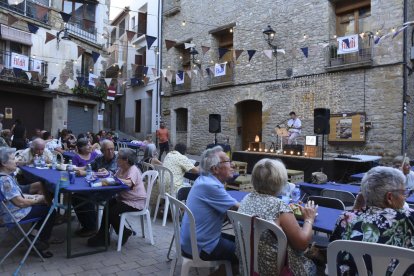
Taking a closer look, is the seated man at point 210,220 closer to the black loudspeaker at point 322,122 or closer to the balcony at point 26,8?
the black loudspeaker at point 322,122

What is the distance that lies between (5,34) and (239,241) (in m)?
14.9

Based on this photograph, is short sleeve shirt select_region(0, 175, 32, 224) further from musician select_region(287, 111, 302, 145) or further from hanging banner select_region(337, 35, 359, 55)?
hanging banner select_region(337, 35, 359, 55)

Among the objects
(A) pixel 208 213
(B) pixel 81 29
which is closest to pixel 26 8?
(B) pixel 81 29

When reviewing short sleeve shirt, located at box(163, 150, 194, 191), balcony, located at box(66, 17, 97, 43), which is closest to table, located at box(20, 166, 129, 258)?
short sleeve shirt, located at box(163, 150, 194, 191)

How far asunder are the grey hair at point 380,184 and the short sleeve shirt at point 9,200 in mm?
2894

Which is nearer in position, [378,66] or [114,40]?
[378,66]

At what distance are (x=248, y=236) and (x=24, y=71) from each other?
14.7 metres

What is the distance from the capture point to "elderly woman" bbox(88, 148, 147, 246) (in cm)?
376

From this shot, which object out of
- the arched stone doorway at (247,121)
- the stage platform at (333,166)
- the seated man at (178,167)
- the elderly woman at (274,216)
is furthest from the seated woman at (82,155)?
the arched stone doorway at (247,121)

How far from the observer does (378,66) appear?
944cm

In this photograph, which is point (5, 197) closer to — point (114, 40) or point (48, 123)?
point (48, 123)

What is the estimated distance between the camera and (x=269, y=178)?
217 cm

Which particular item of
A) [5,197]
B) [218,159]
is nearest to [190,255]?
[218,159]

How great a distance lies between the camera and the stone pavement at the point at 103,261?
10.3 feet
